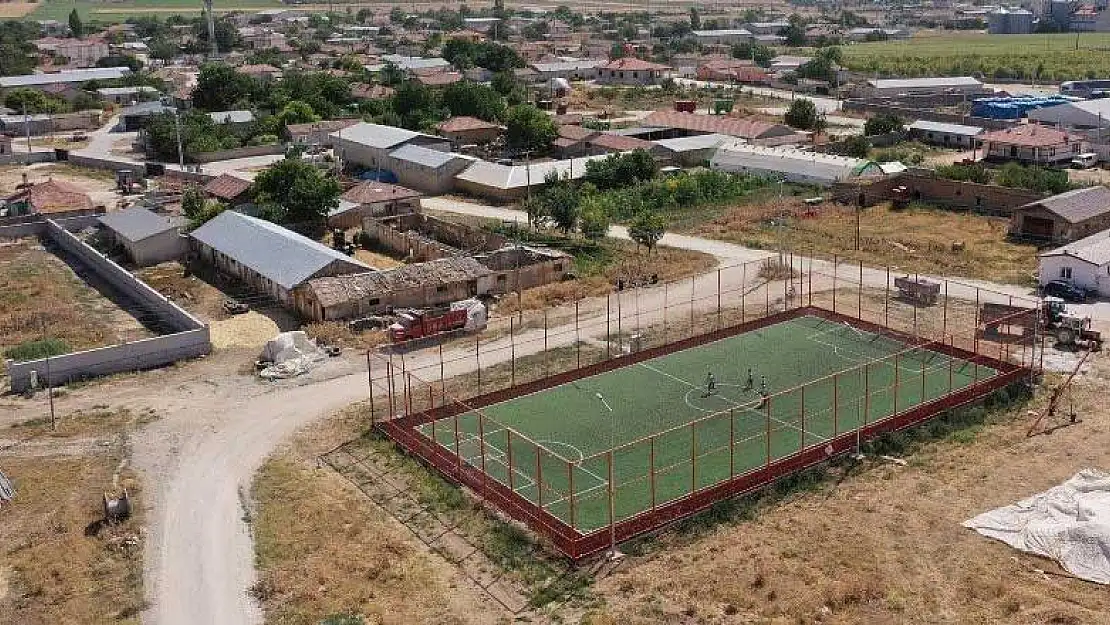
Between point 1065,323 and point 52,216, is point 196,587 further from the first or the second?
point 52,216

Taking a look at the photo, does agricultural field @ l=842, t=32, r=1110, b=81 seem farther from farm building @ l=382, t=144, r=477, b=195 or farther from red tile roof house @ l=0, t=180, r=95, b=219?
red tile roof house @ l=0, t=180, r=95, b=219

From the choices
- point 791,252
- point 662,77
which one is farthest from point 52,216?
point 662,77

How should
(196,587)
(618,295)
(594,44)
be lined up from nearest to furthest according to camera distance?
(196,587) < (618,295) < (594,44)

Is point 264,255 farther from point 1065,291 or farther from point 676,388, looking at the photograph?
point 1065,291

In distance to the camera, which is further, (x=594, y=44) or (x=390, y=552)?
(x=594, y=44)

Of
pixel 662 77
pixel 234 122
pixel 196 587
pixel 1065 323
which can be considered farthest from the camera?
pixel 662 77

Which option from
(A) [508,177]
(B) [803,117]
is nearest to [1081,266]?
(A) [508,177]
